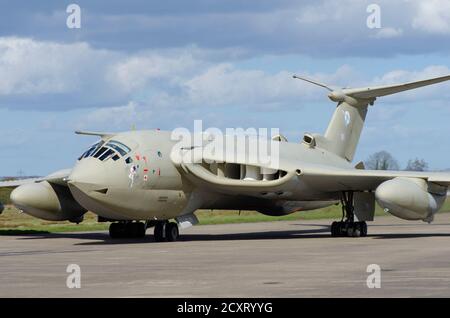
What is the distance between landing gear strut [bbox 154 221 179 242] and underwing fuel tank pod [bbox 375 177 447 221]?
6785 mm

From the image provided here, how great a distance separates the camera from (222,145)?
1260 inches

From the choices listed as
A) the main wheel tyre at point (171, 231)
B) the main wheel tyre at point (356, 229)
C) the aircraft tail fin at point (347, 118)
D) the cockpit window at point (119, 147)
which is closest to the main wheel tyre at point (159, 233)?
the main wheel tyre at point (171, 231)

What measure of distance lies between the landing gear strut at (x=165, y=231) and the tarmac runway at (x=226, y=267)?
2.20 feet

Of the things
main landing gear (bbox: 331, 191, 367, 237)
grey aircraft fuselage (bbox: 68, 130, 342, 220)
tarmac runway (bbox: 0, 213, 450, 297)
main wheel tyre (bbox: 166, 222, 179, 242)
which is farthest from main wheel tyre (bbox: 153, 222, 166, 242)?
main landing gear (bbox: 331, 191, 367, 237)

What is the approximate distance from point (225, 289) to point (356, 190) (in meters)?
19.0

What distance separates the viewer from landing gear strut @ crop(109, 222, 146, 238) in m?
33.0

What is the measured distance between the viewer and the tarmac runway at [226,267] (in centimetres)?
1530

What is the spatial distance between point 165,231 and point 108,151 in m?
3.49

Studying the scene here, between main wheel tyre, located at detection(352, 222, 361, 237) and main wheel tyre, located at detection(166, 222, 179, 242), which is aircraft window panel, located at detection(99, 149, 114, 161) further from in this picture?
main wheel tyre, located at detection(352, 222, 361, 237)

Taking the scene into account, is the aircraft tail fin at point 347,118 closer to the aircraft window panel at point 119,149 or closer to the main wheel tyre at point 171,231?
the main wheel tyre at point 171,231
